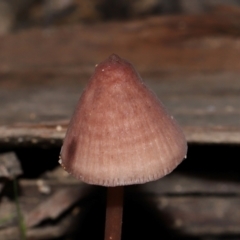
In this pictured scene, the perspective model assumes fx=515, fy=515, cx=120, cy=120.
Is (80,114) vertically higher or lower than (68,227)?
higher

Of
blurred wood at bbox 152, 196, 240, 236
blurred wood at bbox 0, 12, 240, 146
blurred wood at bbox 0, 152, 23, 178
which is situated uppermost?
blurred wood at bbox 0, 12, 240, 146

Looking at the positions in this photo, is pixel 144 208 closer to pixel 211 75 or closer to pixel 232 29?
pixel 211 75

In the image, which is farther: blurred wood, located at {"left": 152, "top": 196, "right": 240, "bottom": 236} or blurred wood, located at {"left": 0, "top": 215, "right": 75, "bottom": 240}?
blurred wood, located at {"left": 152, "top": 196, "right": 240, "bottom": 236}

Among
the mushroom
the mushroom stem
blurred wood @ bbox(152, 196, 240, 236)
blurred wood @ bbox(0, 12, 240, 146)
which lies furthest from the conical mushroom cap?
blurred wood @ bbox(152, 196, 240, 236)

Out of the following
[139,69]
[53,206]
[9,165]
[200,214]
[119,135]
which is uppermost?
[119,135]

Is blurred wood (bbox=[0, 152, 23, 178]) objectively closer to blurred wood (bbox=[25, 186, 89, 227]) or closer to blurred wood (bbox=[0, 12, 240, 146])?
blurred wood (bbox=[0, 12, 240, 146])

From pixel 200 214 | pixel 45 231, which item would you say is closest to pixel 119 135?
pixel 45 231

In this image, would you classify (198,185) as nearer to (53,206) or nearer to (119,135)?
(53,206)

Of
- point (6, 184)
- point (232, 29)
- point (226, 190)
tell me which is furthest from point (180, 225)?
point (232, 29)
